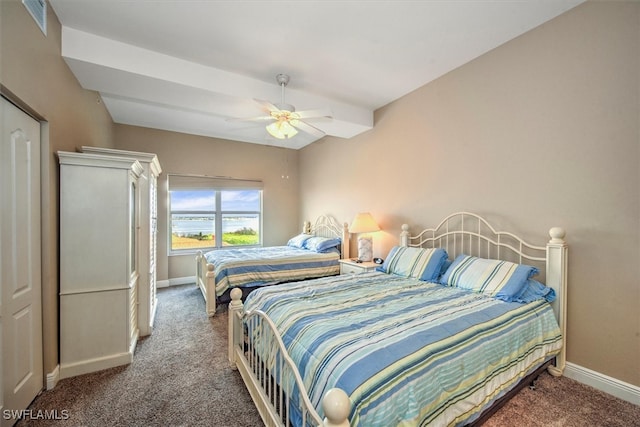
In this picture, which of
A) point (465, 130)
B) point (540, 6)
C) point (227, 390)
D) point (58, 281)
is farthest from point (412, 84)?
point (58, 281)

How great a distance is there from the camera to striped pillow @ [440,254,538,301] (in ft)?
6.57

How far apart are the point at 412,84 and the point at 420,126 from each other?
0.49 meters

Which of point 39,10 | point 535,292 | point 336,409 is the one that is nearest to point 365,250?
point 535,292

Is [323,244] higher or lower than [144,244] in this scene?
lower

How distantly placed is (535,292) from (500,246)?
1.73 feet

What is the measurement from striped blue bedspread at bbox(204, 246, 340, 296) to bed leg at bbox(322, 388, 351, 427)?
2.72 m

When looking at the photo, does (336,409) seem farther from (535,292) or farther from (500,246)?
(500,246)

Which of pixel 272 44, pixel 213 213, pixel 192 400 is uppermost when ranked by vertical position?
pixel 272 44

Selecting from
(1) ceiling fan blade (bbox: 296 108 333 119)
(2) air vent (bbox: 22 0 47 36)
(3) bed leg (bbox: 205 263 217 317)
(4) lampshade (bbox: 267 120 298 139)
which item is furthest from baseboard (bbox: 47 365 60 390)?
(1) ceiling fan blade (bbox: 296 108 333 119)

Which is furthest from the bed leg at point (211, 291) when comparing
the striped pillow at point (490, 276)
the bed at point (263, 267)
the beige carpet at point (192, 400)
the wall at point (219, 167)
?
the striped pillow at point (490, 276)

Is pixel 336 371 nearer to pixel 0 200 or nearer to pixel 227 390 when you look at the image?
pixel 227 390

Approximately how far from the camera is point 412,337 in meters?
1.34

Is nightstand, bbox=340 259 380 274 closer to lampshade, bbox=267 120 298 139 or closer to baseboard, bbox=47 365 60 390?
lampshade, bbox=267 120 298 139

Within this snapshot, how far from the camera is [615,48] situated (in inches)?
73.6
